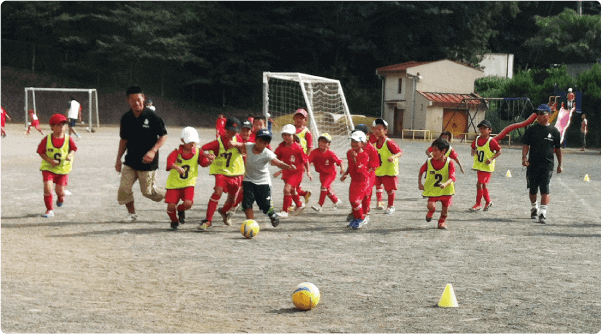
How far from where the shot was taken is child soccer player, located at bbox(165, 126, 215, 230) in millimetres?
9305

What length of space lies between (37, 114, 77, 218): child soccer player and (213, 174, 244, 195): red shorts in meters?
2.64

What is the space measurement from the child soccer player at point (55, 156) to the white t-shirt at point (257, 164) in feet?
10.0

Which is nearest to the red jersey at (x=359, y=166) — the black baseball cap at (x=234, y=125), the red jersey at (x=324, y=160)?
the red jersey at (x=324, y=160)

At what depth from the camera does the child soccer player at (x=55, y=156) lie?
10.4 metres

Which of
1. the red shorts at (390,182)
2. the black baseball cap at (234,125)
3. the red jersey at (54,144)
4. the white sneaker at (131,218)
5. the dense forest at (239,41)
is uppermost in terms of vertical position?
the dense forest at (239,41)

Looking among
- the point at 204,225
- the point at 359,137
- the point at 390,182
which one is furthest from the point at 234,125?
the point at 390,182

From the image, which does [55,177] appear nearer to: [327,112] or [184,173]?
[184,173]

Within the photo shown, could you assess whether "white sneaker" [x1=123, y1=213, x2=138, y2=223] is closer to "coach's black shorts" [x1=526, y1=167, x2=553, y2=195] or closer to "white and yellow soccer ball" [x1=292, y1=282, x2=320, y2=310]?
"white and yellow soccer ball" [x1=292, y1=282, x2=320, y2=310]

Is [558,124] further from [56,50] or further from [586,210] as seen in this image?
[56,50]

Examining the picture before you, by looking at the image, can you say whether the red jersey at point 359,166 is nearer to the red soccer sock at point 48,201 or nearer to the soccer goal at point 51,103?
the red soccer sock at point 48,201

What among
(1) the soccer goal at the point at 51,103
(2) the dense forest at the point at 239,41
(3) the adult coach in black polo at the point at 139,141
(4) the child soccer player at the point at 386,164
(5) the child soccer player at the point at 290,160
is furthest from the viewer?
(2) the dense forest at the point at 239,41

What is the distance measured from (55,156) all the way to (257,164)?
3.45 m

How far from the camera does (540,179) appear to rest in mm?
10844

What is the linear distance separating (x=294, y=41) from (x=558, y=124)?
30692 millimetres
